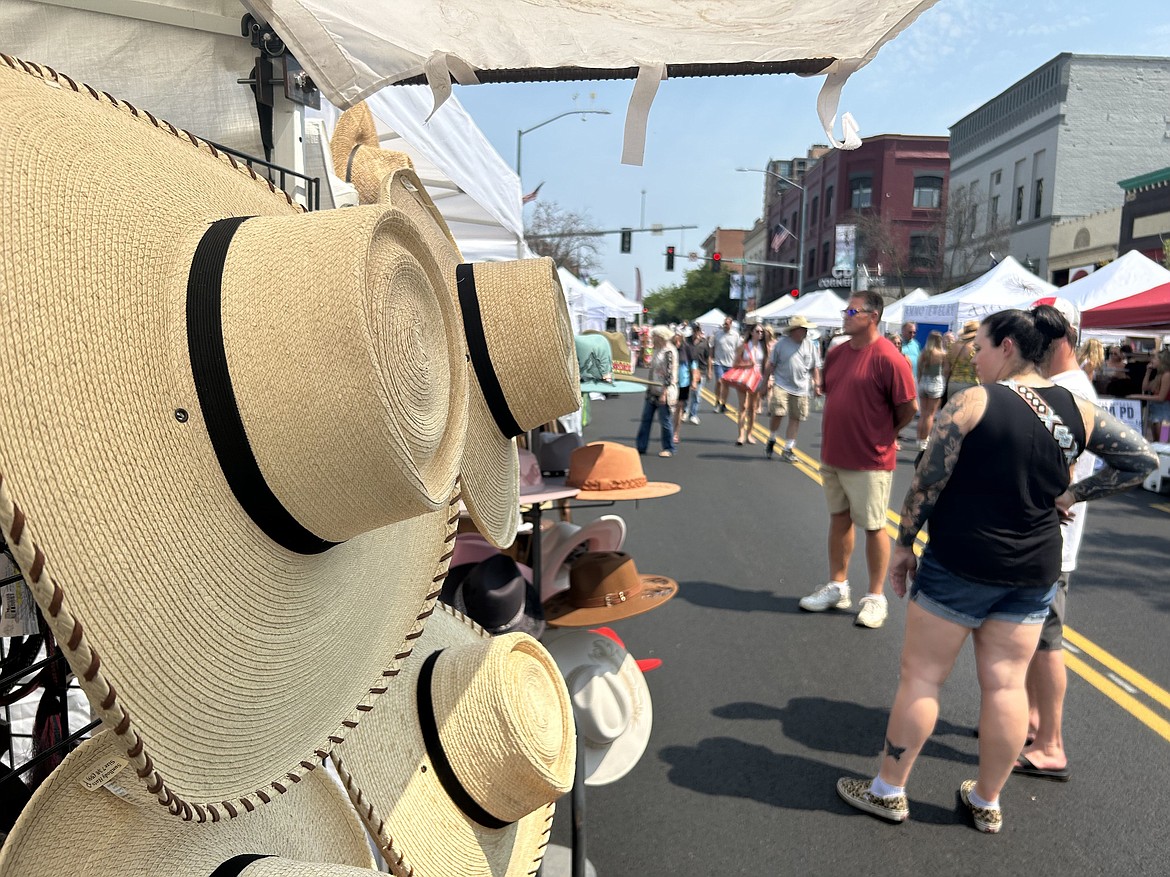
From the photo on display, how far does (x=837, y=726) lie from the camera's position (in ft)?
12.5

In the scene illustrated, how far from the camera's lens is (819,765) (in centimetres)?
347

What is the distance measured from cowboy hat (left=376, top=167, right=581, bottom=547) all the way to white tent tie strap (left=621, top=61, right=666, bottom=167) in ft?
2.28

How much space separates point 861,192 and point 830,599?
172 feet

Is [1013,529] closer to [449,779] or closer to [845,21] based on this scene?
[845,21]

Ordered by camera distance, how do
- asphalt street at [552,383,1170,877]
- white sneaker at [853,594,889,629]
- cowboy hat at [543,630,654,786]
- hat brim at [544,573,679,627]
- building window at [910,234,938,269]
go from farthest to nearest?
building window at [910,234,938,269] < white sneaker at [853,594,889,629] < hat brim at [544,573,679,627] < cowboy hat at [543,630,654,786] < asphalt street at [552,383,1170,877]

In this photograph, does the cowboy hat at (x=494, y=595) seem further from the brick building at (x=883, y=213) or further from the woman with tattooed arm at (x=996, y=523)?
the brick building at (x=883, y=213)

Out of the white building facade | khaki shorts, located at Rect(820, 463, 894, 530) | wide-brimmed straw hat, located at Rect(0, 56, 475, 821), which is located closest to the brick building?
the white building facade

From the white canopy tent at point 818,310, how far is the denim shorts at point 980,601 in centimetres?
2171

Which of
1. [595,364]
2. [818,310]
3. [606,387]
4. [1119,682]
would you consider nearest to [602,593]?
[1119,682]

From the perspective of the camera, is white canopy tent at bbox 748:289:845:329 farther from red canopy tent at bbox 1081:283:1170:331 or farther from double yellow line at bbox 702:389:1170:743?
double yellow line at bbox 702:389:1170:743

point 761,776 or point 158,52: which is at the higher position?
point 158,52

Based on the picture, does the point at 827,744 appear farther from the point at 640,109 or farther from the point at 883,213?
the point at 883,213

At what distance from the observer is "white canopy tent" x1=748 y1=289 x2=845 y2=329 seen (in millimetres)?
24984

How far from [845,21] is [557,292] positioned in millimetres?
1084
